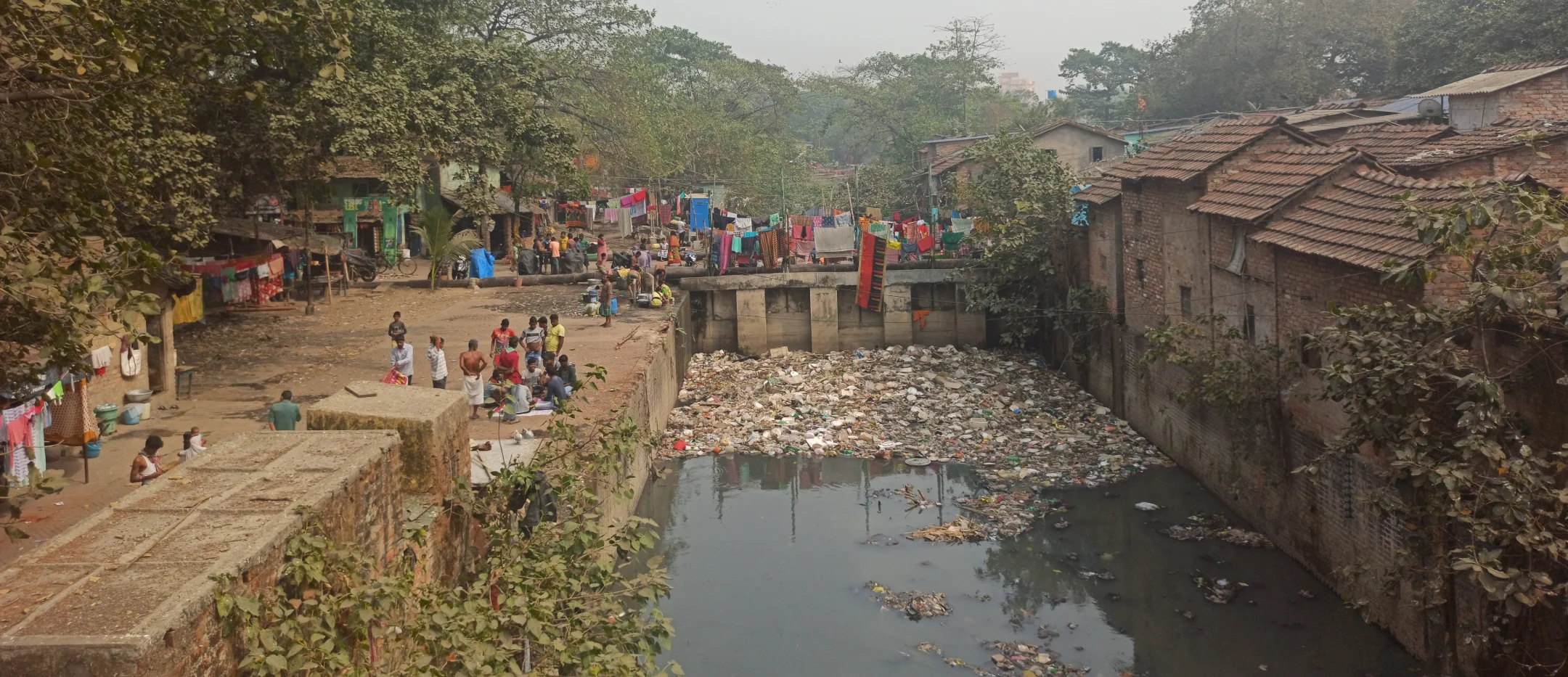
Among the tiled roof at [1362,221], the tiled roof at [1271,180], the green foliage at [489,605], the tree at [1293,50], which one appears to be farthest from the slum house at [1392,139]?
the tree at [1293,50]

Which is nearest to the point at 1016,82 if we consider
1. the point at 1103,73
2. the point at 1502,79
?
the point at 1103,73

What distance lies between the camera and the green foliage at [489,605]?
17.3 feet

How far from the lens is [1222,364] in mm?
13383

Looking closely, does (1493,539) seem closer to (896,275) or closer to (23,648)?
(23,648)

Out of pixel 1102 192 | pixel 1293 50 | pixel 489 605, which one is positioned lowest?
pixel 489 605

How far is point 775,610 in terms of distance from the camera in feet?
40.9

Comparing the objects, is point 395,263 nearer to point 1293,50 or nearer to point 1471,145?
point 1471,145

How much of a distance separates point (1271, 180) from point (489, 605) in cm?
1120

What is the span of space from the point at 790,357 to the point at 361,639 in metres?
18.6

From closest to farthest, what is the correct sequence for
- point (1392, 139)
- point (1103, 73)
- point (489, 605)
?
point (489, 605) < point (1392, 139) < point (1103, 73)

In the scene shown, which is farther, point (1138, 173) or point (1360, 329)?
point (1138, 173)

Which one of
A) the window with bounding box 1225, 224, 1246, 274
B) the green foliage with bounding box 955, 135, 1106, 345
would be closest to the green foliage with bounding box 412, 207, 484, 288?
the green foliage with bounding box 955, 135, 1106, 345

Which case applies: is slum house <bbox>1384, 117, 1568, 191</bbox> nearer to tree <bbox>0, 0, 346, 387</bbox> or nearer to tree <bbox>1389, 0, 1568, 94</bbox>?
tree <bbox>0, 0, 346, 387</bbox>

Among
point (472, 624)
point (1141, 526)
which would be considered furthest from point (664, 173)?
point (472, 624)
